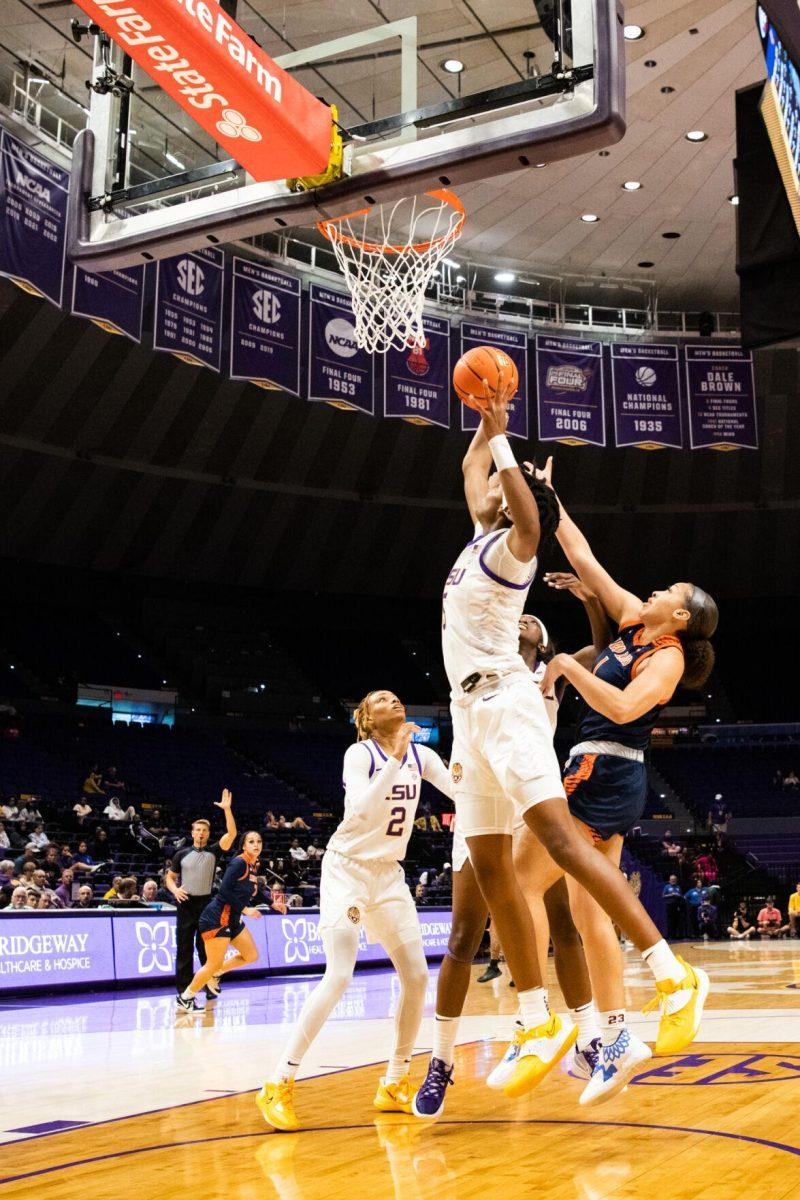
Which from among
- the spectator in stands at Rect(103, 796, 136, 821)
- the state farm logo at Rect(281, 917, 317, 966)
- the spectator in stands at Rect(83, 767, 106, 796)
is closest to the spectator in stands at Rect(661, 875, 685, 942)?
the state farm logo at Rect(281, 917, 317, 966)

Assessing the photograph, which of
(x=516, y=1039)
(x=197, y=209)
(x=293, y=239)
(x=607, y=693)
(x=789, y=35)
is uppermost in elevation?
(x=293, y=239)

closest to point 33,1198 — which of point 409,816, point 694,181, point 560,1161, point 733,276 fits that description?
point 560,1161

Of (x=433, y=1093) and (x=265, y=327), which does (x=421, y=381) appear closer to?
(x=265, y=327)

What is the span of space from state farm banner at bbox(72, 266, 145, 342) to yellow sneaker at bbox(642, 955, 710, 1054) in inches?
527

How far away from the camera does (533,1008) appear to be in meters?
4.62

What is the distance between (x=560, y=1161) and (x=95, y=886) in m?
14.7

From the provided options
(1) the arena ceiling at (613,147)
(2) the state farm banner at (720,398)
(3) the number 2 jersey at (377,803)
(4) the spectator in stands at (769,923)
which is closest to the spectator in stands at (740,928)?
(4) the spectator in stands at (769,923)

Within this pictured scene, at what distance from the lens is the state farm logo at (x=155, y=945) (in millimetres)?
13891

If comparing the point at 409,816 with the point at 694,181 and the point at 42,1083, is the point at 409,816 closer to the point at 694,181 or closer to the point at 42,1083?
the point at 42,1083

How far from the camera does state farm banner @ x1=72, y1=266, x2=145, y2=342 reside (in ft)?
51.1

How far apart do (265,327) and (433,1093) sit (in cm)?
1457

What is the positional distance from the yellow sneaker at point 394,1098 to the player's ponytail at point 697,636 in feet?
7.41

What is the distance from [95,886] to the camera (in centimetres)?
1764

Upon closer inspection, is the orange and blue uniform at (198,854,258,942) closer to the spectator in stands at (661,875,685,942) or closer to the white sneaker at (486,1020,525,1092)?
the white sneaker at (486,1020,525,1092)
